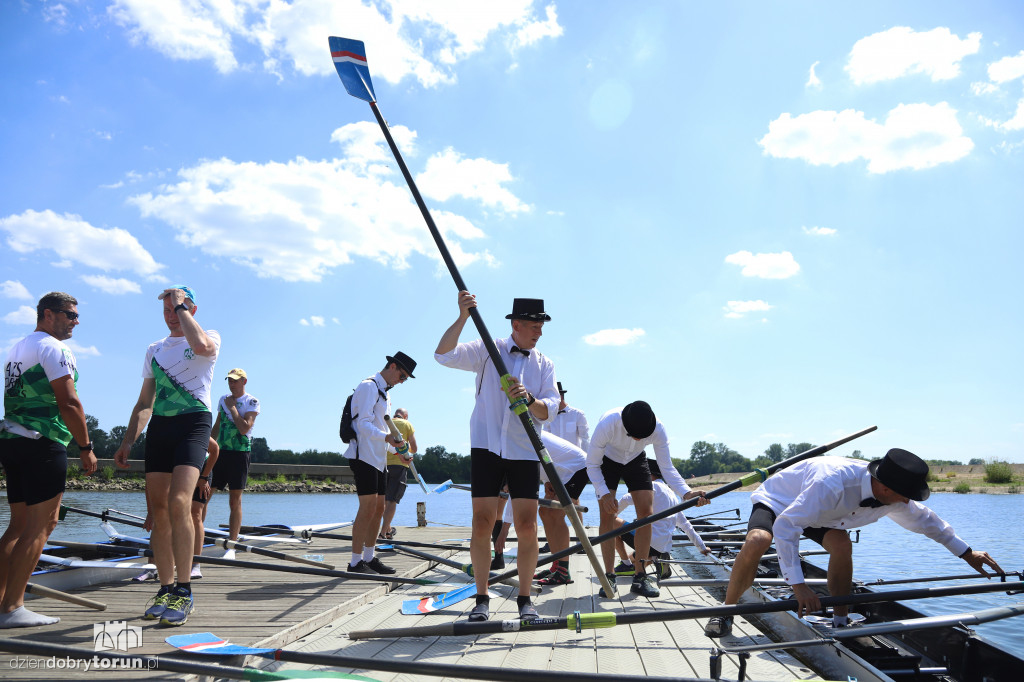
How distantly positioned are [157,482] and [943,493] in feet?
231

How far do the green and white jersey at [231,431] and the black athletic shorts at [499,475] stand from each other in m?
3.64

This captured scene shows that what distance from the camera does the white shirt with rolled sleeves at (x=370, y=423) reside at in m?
5.52

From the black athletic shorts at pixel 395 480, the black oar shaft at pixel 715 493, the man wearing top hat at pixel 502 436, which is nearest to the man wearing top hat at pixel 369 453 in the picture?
the black oar shaft at pixel 715 493

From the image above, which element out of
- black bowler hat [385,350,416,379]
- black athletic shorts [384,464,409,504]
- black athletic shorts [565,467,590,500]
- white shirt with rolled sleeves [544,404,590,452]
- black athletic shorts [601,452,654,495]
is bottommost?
black athletic shorts [384,464,409,504]

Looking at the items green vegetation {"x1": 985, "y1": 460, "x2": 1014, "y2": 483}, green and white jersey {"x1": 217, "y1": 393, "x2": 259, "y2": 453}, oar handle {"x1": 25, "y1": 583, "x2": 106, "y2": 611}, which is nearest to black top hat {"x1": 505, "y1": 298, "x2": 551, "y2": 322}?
oar handle {"x1": 25, "y1": 583, "x2": 106, "y2": 611}

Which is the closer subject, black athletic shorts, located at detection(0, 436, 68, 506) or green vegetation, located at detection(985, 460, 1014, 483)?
black athletic shorts, located at detection(0, 436, 68, 506)

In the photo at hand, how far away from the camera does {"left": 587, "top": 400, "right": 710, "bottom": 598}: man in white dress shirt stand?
536cm

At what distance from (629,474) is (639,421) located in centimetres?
59

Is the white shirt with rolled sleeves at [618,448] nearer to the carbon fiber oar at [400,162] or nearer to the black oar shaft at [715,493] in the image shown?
the black oar shaft at [715,493]

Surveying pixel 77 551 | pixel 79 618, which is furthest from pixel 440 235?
pixel 77 551

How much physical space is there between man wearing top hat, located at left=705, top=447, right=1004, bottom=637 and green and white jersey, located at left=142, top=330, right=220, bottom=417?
353cm

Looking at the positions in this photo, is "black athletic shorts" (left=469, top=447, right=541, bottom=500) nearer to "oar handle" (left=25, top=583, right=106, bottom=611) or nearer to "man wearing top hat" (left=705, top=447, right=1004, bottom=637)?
"man wearing top hat" (left=705, top=447, right=1004, bottom=637)

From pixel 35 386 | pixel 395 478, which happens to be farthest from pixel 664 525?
pixel 35 386

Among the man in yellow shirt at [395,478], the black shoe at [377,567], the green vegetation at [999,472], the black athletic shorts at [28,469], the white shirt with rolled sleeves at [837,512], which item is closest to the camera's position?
the black athletic shorts at [28,469]
